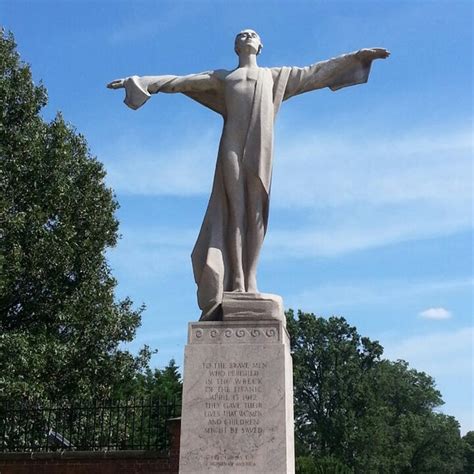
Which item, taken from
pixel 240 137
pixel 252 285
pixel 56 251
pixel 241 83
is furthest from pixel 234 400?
pixel 56 251

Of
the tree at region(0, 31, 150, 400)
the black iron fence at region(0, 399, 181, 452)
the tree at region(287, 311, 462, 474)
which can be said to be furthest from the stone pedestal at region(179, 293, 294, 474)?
the tree at region(287, 311, 462, 474)

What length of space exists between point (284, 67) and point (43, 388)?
1284 centimetres

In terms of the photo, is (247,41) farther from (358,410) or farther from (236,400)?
(358,410)

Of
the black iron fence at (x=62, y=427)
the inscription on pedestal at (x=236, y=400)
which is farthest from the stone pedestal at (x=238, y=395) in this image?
the black iron fence at (x=62, y=427)

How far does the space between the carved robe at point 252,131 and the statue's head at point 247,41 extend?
1.19 feet

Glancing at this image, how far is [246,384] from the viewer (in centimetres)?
759

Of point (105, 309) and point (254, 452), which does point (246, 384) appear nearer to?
point (254, 452)

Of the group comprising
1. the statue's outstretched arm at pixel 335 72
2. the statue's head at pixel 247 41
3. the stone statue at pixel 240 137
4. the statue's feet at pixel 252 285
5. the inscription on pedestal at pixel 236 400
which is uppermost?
the statue's head at pixel 247 41

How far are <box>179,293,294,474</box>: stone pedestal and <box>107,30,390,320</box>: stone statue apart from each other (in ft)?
1.14

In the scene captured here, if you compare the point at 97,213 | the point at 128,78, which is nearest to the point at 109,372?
the point at 97,213

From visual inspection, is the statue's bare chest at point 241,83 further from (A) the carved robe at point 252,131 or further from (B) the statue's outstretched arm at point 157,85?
(B) the statue's outstretched arm at point 157,85

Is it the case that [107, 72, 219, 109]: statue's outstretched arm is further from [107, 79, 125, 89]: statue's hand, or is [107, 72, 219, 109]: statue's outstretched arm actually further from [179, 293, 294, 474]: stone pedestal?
[179, 293, 294, 474]: stone pedestal

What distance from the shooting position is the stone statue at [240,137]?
833 cm

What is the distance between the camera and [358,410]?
56531mm
